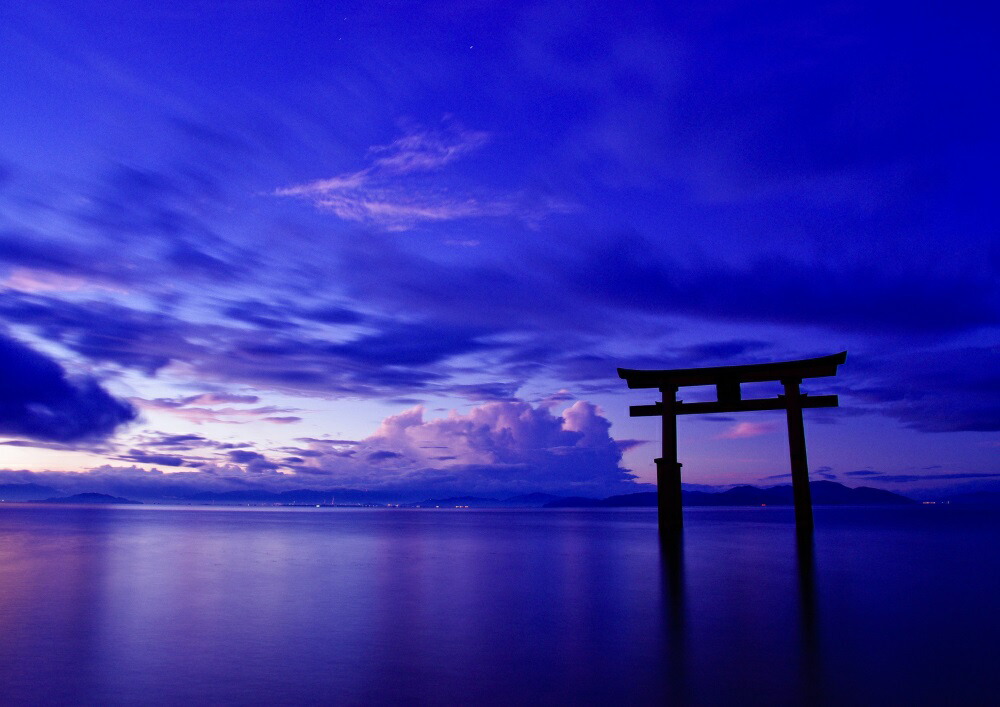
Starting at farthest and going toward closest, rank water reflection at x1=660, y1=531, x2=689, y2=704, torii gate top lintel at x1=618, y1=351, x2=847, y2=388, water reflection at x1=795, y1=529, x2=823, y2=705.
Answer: torii gate top lintel at x1=618, y1=351, x2=847, y2=388 → water reflection at x1=660, y1=531, x2=689, y2=704 → water reflection at x1=795, y1=529, x2=823, y2=705

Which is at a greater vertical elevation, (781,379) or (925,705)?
(781,379)

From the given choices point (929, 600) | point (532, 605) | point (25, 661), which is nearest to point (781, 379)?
point (929, 600)

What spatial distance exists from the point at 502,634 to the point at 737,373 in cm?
1436

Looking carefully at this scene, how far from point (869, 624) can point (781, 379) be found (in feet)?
39.7

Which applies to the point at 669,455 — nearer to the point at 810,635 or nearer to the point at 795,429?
the point at 795,429

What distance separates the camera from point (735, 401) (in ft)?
67.1

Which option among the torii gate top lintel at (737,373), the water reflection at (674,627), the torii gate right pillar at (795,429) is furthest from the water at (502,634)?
the torii gate top lintel at (737,373)

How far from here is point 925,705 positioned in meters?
5.22

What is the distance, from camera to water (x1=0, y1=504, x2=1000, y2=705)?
5734 mm

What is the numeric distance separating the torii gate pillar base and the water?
4390 mm

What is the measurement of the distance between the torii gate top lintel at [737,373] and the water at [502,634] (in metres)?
5.59

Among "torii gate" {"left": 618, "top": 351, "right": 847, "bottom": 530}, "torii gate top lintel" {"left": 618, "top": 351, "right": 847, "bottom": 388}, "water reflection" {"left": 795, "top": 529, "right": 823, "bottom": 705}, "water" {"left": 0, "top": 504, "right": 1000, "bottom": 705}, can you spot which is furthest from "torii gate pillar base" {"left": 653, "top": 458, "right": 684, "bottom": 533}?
"water reflection" {"left": 795, "top": 529, "right": 823, "bottom": 705}

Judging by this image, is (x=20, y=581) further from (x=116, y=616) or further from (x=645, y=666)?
(x=645, y=666)

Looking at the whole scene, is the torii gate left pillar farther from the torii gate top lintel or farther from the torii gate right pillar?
the torii gate right pillar
